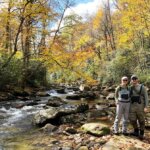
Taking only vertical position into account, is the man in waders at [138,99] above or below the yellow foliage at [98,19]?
below

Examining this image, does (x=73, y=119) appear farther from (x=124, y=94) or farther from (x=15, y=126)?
(x=124, y=94)

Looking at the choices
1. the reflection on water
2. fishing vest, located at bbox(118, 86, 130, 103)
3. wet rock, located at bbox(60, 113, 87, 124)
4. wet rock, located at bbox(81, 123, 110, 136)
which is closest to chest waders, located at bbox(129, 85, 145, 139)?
fishing vest, located at bbox(118, 86, 130, 103)

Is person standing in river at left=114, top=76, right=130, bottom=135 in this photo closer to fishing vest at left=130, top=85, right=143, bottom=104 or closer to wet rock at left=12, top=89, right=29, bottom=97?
fishing vest at left=130, top=85, right=143, bottom=104

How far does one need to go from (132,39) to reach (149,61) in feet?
18.1

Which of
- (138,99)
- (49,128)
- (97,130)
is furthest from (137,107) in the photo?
(49,128)

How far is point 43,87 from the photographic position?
93.0 ft

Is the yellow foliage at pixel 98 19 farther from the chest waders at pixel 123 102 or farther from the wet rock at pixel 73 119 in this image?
the chest waders at pixel 123 102

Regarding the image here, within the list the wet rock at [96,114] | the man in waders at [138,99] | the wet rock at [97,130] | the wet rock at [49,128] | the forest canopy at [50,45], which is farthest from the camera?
the forest canopy at [50,45]

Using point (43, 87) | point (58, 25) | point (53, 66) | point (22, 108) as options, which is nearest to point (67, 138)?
point (22, 108)

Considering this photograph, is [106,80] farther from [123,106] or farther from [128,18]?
[123,106]

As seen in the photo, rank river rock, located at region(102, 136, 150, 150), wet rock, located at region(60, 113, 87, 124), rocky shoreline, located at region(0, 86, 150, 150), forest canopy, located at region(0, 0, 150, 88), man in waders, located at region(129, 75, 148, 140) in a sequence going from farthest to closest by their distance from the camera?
forest canopy, located at region(0, 0, 150, 88) < wet rock, located at region(60, 113, 87, 124) < man in waders, located at region(129, 75, 148, 140) < rocky shoreline, located at region(0, 86, 150, 150) < river rock, located at region(102, 136, 150, 150)

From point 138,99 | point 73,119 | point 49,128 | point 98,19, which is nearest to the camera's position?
point 138,99

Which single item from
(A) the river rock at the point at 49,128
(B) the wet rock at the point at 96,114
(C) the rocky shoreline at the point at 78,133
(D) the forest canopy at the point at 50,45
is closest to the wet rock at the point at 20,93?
(D) the forest canopy at the point at 50,45

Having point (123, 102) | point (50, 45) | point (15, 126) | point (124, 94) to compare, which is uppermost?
point (50, 45)
